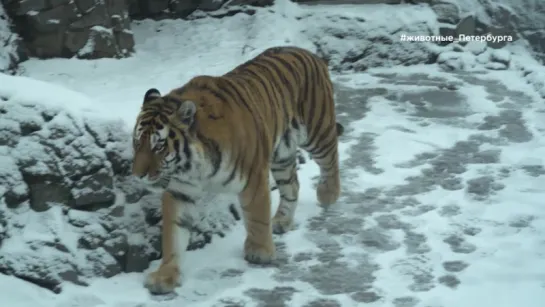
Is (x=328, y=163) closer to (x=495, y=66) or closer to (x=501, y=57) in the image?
(x=495, y=66)

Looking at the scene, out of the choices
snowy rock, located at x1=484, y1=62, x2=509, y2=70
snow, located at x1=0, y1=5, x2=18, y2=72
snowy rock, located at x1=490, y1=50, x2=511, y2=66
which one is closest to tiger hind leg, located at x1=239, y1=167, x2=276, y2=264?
snow, located at x1=0, y1=5, x2=18, y2=72

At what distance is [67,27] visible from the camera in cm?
764

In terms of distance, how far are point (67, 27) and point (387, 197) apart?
368 centimetres

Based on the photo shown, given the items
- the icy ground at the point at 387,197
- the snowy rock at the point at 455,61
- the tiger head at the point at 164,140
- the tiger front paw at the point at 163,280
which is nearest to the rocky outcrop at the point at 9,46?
the icy ground at the point at 387,197

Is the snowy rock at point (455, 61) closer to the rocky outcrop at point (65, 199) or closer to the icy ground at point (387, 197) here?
the icy ground at point (387, 197)

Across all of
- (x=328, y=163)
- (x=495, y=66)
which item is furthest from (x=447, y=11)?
(x=328, y=163)

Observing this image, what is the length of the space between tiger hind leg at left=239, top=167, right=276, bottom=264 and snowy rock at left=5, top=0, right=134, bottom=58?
12.5ft

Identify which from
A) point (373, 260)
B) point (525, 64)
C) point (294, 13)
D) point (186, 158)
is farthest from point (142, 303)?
point (525, 64)

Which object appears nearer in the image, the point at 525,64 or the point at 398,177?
the point at 398,177

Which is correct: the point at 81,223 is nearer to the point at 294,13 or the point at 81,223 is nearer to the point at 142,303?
the point at 142,303

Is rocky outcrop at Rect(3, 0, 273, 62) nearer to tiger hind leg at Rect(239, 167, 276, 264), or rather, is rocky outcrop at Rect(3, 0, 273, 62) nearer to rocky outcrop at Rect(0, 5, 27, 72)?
rocky outcrop at Rect(0, 5, 27, 72)

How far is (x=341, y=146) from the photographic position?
6.83m

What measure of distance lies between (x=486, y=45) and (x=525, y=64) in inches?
26.6

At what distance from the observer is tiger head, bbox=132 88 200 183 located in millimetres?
4043
